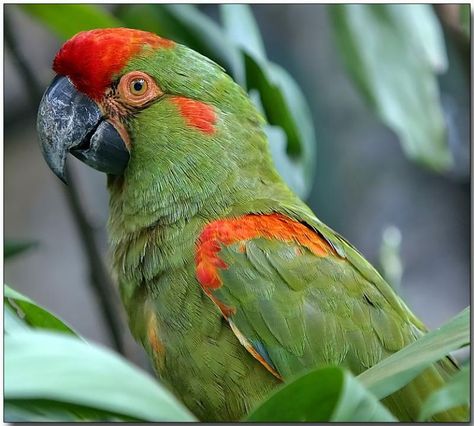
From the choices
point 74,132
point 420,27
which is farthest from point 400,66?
point 74,132

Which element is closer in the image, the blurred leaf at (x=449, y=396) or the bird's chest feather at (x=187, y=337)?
the blurred leaf at (x=449, y=396)

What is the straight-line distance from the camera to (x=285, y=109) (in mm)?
1703

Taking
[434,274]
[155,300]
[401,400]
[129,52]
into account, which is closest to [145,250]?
[155,300]

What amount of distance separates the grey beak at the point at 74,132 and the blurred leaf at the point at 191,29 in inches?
15.0

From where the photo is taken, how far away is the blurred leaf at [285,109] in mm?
1688

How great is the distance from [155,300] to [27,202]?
170 cm

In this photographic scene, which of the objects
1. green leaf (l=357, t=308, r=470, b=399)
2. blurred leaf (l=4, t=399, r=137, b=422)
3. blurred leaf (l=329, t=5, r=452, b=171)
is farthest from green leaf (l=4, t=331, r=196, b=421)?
blurred leaf (l=329, t=5, r=452, b=171)

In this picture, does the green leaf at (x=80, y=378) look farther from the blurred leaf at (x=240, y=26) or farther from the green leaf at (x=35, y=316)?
the blurred leaf at (x=240, y=26)

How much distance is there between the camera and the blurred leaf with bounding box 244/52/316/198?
1.69 m

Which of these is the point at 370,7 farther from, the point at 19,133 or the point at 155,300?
the point at 19,133

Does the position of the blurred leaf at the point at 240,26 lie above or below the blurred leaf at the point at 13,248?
above

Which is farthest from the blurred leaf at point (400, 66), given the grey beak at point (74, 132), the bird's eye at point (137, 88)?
the grey beak at point (74, 132)

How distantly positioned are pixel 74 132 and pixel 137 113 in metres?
0.12

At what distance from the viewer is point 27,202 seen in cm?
295
